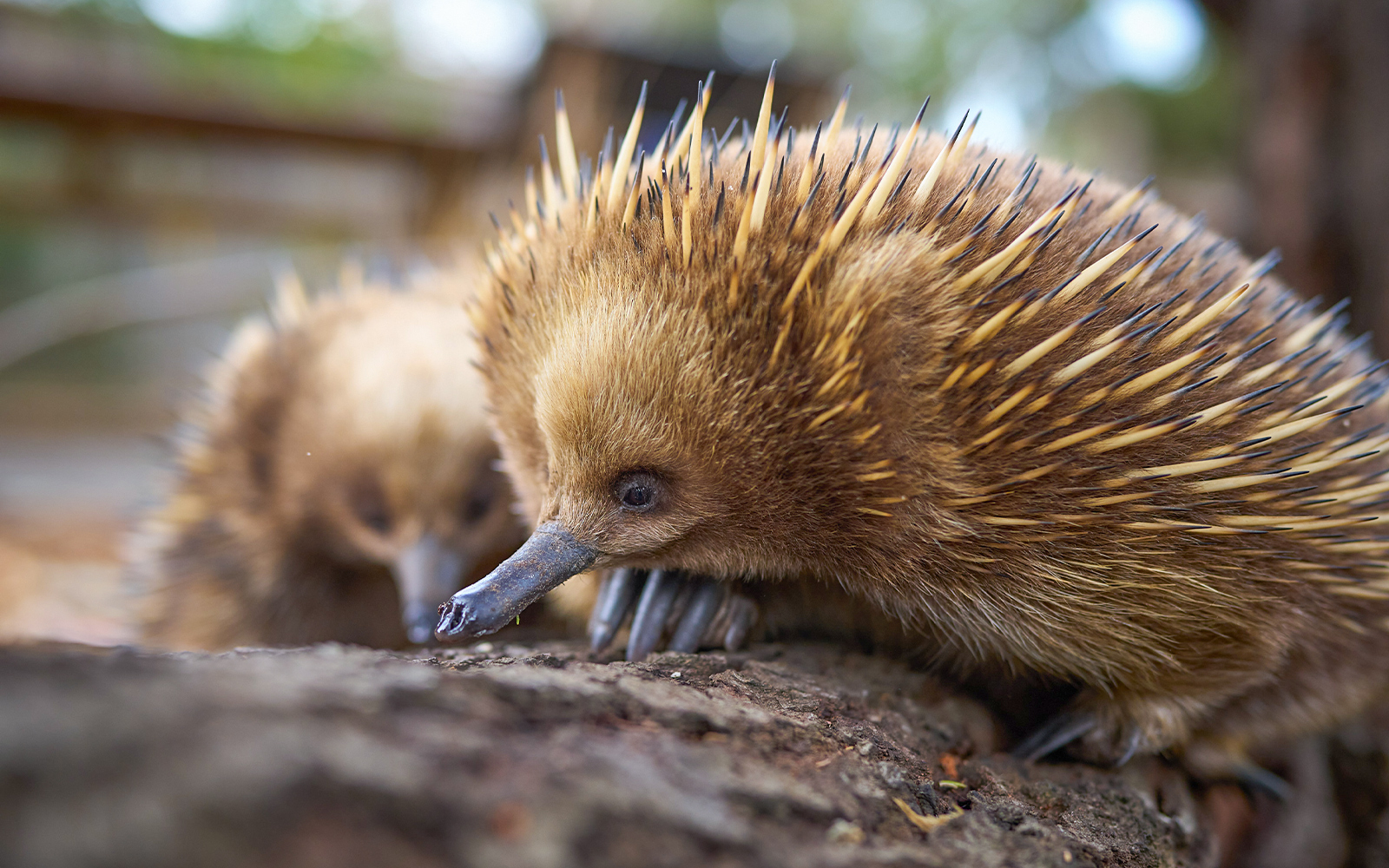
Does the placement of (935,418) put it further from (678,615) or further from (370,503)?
(370,503)

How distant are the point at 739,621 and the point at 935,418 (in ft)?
1.44

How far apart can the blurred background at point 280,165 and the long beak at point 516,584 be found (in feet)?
2.48

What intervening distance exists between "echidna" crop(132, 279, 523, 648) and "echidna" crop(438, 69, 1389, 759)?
0.71 metres

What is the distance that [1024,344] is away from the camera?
1.10 metres

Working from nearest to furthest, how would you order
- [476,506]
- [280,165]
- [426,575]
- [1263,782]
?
[1263,782]
[426,575]
[476,506]
[280,165]

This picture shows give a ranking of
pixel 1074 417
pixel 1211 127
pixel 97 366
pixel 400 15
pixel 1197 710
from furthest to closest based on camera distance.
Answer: pixel 1211 127 < pixel 400 15 < pixel 97 366 < pixel 1197 710 < pixel 1074 417

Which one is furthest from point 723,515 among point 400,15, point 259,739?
point 400,15

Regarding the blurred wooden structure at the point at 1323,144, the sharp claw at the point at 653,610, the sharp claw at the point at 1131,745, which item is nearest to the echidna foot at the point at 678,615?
the sharp claw at the point at 653,610

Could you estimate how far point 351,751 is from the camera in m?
0.58

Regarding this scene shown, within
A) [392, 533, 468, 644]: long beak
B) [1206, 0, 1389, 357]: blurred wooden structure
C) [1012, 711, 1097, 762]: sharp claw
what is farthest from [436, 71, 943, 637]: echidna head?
[1206, 0, 1389, 357]: blurred wooden structure

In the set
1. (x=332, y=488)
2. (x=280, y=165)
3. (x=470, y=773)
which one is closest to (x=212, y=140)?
(x=280, y=165)

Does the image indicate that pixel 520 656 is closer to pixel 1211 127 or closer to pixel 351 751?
pixel 351 751

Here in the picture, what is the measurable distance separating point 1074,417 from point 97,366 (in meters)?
10.8

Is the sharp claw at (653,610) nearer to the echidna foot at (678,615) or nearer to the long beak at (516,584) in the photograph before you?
the echidna foot at (678,615)
